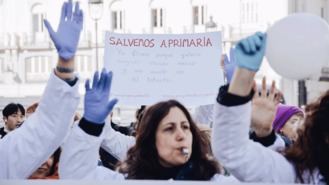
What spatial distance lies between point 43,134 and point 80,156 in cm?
15

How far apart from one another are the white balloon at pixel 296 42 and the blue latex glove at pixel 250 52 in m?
0.47

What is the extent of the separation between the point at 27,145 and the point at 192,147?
641 mm

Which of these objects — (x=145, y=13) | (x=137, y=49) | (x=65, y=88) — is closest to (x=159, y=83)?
(x=137, y=49)

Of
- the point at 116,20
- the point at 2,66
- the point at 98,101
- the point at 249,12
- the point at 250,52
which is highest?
the point at 250,52

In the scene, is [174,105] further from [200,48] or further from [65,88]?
[200,48]

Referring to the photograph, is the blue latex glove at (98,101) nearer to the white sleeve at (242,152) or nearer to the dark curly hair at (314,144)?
the white sleeve at (242,152)

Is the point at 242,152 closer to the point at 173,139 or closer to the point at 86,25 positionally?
the point at 173,139

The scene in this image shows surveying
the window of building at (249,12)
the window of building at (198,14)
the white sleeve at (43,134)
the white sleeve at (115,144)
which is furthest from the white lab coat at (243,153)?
the window of building at (198,14)

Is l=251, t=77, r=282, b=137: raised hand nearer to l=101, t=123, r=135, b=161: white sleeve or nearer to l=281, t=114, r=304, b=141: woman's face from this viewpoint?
l=281, t=114, r=304, b=141: woman's face

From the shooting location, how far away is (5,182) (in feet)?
9.14

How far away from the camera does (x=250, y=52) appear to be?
285cm

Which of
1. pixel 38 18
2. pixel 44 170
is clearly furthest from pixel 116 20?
pixel 44 170

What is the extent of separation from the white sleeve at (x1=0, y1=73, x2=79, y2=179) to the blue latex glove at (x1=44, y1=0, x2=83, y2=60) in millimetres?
122

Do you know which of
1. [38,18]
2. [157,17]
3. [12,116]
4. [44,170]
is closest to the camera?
[44,170]
